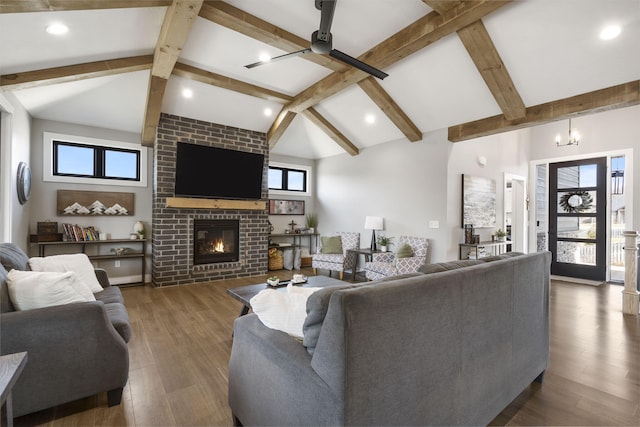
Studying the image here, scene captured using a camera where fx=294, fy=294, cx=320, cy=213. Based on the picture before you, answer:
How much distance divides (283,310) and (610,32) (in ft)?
12.9

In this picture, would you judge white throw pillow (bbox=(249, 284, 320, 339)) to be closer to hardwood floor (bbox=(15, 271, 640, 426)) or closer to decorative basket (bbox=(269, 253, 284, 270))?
hardwood floor (bbox=(15, 271, 640, 426))

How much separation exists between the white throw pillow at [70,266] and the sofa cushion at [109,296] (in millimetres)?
75

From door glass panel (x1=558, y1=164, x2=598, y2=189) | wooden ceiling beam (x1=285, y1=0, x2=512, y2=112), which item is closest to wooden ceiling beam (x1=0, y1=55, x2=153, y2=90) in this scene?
wooden ceiling beam (x1=285, y1=0, x2=512, y2=112)

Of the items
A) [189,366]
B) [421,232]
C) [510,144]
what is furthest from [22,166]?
[510,144]

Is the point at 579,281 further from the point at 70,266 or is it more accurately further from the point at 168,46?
the point at 70,266

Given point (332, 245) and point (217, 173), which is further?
point (332, 245)

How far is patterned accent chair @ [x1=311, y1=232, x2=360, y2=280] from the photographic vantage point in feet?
18.3

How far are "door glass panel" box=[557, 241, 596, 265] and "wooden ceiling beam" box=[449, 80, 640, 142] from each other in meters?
3.48

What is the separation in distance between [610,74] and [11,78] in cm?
641

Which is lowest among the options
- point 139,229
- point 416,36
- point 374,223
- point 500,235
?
point 500,235

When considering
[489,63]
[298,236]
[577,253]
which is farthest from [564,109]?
[298,236]

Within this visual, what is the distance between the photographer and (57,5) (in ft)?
7.51

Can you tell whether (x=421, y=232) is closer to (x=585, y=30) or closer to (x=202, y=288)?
(x=585, y=30)

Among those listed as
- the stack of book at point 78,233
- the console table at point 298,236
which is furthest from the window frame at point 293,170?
the stack of book at point 78,233
